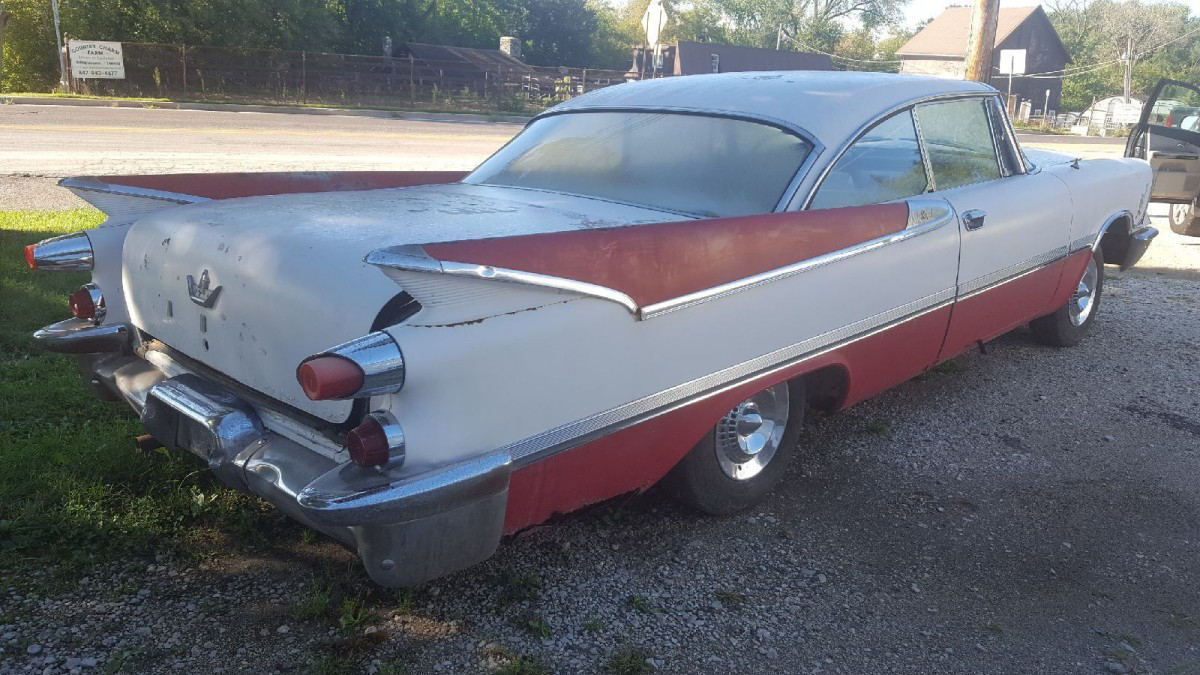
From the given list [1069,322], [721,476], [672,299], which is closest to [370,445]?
[672,299]

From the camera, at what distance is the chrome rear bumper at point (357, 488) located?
85.3 inches

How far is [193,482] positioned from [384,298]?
1574mm

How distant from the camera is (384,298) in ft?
7.72

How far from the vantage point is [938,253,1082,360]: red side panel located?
13.7 ft

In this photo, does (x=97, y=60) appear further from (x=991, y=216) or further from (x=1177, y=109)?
(x=991, y=216)

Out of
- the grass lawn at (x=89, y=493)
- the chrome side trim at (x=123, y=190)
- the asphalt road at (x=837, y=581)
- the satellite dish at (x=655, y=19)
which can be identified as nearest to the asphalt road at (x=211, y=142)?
the satellite dish at (x=655, y=19)

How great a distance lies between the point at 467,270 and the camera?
217cm

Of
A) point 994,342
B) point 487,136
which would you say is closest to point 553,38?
point 487,136

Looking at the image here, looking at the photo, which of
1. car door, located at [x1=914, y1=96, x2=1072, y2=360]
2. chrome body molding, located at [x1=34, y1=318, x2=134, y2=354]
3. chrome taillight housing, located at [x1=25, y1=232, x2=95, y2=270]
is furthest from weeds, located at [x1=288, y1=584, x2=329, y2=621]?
car door, located at [x1=914, y1=96, x2=1072, y2=360]

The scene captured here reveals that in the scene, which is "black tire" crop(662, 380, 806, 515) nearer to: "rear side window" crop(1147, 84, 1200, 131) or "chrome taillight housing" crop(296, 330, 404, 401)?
"chrome taillight housing" crop(296, 330, 404, 401)

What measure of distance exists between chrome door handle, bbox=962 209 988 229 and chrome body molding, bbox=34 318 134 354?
11.1 ft

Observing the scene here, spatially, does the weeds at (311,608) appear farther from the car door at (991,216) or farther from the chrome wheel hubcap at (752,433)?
the car door at (991,216)

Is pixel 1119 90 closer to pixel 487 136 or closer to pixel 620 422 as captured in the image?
pixel 487 136

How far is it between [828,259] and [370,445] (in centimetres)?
181
